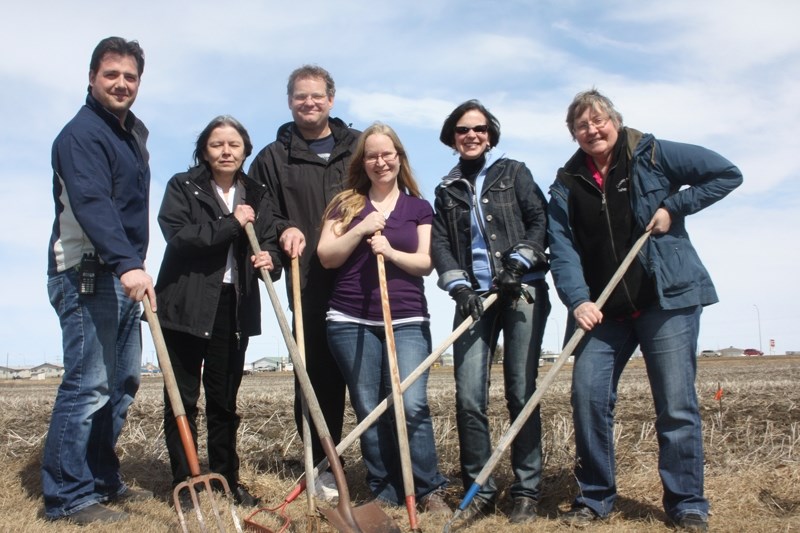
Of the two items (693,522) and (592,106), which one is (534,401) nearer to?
(693,522)

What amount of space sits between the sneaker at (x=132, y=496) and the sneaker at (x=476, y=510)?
225cm

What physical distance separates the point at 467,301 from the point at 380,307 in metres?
0.66

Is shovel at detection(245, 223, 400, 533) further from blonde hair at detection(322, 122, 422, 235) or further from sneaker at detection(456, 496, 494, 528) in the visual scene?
blonde hair at detection(322, 122, 422, 235)

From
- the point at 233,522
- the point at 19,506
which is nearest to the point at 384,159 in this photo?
the point at 233,522

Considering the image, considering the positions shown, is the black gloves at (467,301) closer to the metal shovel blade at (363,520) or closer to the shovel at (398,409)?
the shovel at (398,409)

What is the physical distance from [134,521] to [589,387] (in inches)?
111

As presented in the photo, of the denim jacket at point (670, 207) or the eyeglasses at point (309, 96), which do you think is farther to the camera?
the eyeglasses at point (309, 96)

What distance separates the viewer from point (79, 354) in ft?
14.6

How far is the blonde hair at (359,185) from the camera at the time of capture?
5156mm

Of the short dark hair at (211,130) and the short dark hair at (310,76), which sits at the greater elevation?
the short dark hair at (310,76)

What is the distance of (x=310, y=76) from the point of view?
18.2ft

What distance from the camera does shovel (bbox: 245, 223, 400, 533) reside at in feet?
13.2

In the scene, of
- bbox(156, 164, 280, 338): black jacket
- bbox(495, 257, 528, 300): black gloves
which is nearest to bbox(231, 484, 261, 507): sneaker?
bbox(156, 164, 280, 338): black jacket

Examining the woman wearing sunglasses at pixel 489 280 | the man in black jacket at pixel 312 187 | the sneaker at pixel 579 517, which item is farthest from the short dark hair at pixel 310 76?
the sneaker at pixel 579 517
